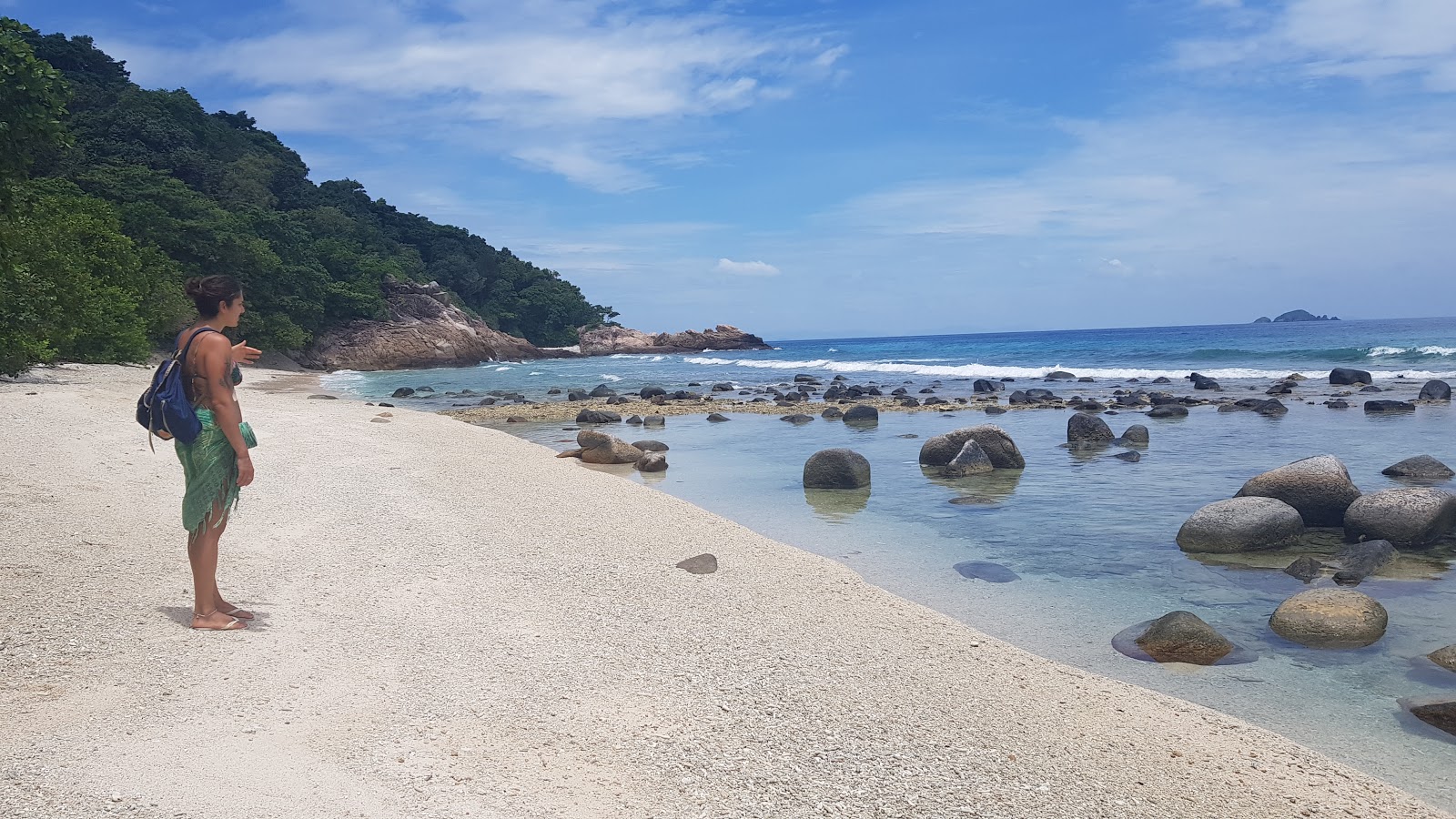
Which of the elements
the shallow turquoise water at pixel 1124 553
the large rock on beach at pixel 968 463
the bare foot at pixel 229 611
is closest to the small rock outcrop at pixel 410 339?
the shallow turquoise water at pixel 1124 553

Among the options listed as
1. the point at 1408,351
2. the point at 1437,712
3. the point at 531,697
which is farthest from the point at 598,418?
the point at 1408,351

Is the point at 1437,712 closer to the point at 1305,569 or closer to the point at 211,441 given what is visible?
the point at 1305,569

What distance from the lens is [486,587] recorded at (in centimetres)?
589

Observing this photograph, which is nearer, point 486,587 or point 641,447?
point 486,587

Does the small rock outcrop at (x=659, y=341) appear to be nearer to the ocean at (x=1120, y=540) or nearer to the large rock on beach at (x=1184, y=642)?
the ocean at (x=1120, y=540)

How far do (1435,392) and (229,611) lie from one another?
27537mm

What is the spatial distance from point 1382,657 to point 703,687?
4.43 meters

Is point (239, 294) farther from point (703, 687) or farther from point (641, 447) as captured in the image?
point (641, 447)

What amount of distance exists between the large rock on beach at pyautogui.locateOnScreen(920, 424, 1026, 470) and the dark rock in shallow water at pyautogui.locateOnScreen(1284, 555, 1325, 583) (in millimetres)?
5960

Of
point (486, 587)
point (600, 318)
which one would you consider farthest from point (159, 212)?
point (600, 318)

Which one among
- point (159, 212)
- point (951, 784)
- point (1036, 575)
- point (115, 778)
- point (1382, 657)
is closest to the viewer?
point (115, 778)

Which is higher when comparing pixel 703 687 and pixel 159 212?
pixel 159 212

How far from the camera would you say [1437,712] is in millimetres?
4691

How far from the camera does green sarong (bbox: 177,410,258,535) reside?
457cm
